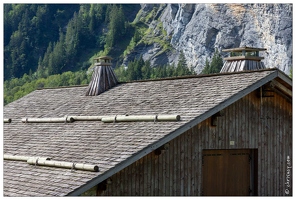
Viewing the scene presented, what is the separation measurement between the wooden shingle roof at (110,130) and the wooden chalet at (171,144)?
0.02 meters

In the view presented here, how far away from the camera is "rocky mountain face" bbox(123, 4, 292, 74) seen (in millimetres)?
88375

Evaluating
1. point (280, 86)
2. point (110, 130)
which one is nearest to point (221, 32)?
point (280, 86)

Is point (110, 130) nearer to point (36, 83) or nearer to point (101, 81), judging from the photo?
point (101, 81)

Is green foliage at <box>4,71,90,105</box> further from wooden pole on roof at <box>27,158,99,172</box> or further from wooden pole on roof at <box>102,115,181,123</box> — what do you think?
wooden pole on roof at <box>27,158,99,172</box>

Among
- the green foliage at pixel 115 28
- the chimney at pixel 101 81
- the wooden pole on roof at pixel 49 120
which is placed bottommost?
the wooden pole on roof at pixel 49 120

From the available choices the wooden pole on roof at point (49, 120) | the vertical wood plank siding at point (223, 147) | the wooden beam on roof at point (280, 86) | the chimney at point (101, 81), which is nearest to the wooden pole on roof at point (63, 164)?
the vertical wood plank siding at point (223, 147)

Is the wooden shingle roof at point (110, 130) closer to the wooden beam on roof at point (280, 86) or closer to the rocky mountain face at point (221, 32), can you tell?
the wooden beam on roof at point (280, 86)

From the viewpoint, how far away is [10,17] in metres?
134

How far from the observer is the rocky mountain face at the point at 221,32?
88375mm

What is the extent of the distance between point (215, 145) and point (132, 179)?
1998 millimetres

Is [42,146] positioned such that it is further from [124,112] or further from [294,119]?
[294,119]

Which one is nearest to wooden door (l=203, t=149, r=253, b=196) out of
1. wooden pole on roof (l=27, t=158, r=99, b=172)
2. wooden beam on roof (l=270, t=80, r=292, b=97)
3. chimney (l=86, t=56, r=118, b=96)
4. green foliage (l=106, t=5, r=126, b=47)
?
wooden beam on roof (l=270, t=80, r=292, b=97)

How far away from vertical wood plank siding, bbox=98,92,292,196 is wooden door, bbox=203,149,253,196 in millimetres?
185

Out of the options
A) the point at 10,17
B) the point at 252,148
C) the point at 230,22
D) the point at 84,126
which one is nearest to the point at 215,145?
the point at 252,148
